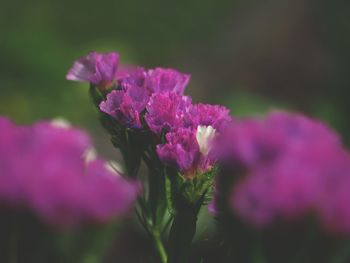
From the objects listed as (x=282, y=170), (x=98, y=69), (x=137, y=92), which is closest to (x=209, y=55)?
(x=98, y=69)

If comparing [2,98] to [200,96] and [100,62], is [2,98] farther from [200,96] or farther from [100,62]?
[100,62]

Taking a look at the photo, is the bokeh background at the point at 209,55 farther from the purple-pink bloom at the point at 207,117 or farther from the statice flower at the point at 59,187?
the statice flower at the point at 59,187

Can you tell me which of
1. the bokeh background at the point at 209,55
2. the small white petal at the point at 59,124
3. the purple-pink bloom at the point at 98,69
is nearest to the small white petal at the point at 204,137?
the small white petal at the point at 59,124

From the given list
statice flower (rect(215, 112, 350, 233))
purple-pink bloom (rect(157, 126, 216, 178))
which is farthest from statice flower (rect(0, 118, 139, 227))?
purple-pink bloom (rect(157, 126, 216, 178))

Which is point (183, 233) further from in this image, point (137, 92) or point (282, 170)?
point (282, 170)

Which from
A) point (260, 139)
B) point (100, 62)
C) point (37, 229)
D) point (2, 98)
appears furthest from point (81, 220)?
point (2, 98)

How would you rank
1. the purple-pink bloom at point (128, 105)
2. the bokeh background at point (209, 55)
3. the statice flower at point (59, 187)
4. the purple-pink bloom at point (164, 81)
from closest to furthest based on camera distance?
the statice flower at point (59, 187), the purple-pink bloom at point (128, 105), the purple-pink bloom at point (164, 81), the bokeh background at point (209, 55)

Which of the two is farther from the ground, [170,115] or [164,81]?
[164,81]
